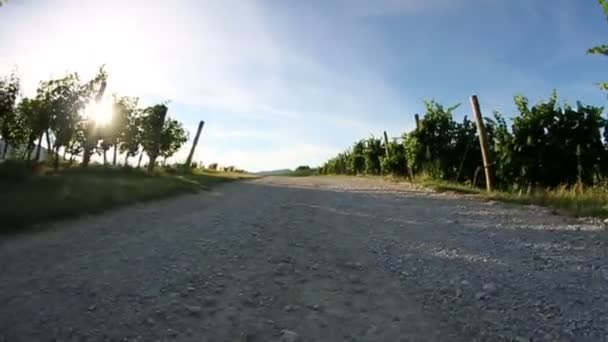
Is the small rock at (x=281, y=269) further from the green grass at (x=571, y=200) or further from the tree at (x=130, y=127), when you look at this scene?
the tree at (x=130, y=127)

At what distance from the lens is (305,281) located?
3.58m

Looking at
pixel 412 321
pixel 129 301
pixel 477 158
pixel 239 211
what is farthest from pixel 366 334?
pixel 477 158

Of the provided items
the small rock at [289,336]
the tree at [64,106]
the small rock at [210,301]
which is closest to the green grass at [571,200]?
the small rock at [289,336]

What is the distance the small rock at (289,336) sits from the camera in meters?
2.48

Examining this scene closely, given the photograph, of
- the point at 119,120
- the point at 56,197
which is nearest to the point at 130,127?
the point at 119,120

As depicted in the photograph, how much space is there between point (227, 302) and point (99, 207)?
5433 millimetres

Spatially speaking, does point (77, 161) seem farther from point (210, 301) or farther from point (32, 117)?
point (210, 301)

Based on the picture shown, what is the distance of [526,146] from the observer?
1061 cm

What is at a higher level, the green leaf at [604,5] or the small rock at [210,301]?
the green leaf at [604,5]

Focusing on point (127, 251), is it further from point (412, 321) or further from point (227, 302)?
point (412, 321)

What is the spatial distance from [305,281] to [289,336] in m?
1.06

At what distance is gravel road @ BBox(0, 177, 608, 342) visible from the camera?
2.61 m

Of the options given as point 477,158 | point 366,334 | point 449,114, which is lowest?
point 366,334

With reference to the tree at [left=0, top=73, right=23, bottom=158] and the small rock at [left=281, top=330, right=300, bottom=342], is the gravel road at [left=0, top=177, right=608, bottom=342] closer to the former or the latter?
the small rock at [left=281, top=330, right=300, bottom=342]
